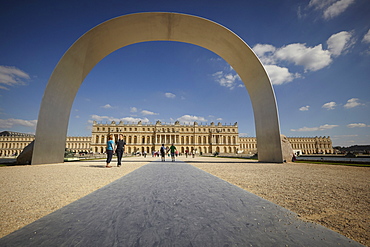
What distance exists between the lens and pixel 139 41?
12.4m

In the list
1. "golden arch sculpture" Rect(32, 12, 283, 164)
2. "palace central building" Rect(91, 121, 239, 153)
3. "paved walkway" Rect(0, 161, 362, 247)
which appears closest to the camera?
"paved walkway" Rect(0, 161, 362, 247)

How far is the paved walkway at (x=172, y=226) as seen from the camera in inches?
52.9

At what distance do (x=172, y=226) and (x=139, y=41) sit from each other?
13.2 m

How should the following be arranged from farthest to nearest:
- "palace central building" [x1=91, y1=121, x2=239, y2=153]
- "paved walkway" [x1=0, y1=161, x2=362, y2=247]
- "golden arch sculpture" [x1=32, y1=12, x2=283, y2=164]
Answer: "palace central building" [x1=91, y1=121, x2=239, y2=153]
"golden arch sculpture" [x1=32, y1=12, x2=283, y2=164]
"paved walkway" [x1=0, y1=161, x2=362, y2=247]

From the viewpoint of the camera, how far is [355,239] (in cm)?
140

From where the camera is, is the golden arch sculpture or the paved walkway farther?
the golden arch sculpture

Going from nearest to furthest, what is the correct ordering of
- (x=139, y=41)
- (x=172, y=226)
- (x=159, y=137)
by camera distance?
(x=172, y=226), (x=139, y=41), (x=159, y=137)

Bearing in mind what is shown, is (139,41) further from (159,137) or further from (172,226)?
(159,137)

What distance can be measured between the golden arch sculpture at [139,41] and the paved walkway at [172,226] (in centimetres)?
956

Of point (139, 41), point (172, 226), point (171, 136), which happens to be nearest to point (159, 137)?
point (171, 136)

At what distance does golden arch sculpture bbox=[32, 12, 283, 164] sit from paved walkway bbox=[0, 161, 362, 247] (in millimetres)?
9562

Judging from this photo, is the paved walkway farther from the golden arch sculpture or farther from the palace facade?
the palace facade

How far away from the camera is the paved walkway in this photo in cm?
134

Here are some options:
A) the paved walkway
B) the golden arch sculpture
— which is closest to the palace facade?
the golden arch sculpture
